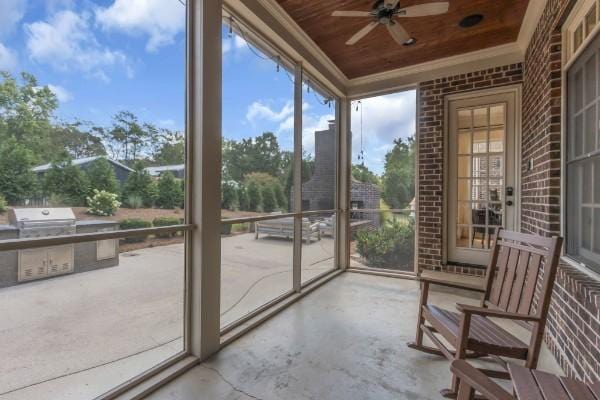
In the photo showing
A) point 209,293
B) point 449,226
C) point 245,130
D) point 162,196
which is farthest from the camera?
point 449,226

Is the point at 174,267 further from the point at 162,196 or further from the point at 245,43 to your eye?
the point at 245,43

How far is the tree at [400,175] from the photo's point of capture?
4.06 m

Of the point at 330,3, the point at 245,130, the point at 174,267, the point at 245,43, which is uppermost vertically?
the point at 330,3

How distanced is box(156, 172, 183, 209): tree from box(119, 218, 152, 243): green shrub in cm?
15

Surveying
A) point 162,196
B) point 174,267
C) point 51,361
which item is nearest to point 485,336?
point 174,267

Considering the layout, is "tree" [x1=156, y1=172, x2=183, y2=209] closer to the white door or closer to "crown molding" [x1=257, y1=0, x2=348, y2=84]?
"crown molding" [x1=257, y1=0, x2=348, y2=84]

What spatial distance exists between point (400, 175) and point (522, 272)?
8.00 feet

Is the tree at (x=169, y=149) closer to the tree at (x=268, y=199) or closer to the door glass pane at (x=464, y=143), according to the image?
the tree at (x=268, y=199)

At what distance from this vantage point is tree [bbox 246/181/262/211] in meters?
2.72

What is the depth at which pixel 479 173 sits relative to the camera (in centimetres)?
363

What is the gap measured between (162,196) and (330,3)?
222 centimetres

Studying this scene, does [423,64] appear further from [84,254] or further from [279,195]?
[84,254]

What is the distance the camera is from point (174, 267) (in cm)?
205

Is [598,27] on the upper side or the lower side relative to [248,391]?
upper
